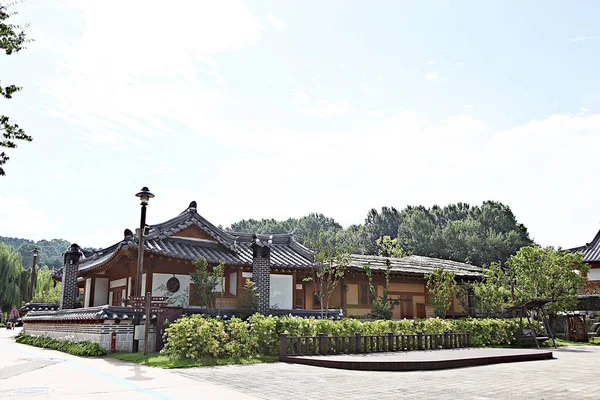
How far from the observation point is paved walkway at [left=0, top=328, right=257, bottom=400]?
8234 mm

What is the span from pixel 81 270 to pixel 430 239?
138ft

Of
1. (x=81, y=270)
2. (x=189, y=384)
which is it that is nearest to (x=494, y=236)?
(x=81, y=270)

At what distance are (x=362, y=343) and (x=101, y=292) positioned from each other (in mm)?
18695

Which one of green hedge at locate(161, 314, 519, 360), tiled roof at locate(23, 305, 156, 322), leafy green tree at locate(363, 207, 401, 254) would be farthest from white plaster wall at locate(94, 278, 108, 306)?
leafy green tree at locate(363, 207, 401, 254)

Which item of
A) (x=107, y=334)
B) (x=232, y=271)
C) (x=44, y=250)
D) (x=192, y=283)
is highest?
(x=44, y=250)

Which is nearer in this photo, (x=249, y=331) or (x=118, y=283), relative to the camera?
(x=249, y=331)

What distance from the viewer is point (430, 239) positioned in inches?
2330

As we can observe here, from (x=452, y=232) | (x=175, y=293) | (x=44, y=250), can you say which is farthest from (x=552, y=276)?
(x=44, y=250)

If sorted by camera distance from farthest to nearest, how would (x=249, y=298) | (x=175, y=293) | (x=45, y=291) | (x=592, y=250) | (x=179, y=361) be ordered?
(x=45, y=291), (x=592, y=250), (x=175, y=293), (x=249, y=298), (x=179, y=361)

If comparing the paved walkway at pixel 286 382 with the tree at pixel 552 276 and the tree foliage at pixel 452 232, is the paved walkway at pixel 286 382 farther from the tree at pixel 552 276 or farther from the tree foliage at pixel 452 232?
the tree foliage at pixel 452 232

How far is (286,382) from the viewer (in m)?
9.94

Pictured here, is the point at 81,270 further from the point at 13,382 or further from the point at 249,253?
the point at 13,382

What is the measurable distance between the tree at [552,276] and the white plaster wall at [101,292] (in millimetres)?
22324

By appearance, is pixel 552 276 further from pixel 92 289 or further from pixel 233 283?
pixel 92 289
